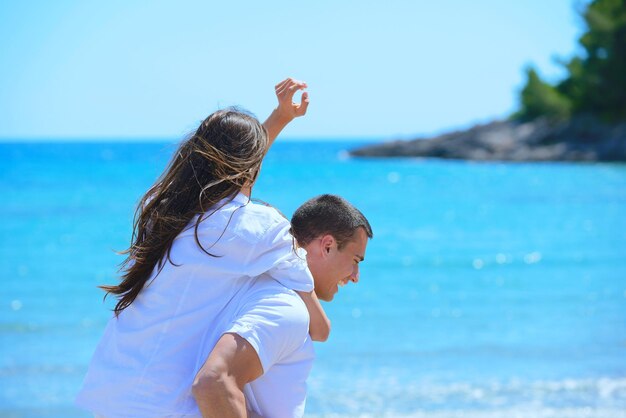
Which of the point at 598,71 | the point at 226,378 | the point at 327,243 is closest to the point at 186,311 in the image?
the point at 226,378

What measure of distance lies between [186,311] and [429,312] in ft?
30.3

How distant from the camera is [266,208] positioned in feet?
6.42

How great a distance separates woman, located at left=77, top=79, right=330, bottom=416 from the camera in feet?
6.16

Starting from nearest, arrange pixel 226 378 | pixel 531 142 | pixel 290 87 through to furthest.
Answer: pixel 226 378 < pixel 290 87 < pixel 531 142

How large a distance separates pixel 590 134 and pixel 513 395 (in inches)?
1828

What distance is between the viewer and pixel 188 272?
1.89m

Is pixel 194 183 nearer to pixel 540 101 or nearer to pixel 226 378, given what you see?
pixel 226 378

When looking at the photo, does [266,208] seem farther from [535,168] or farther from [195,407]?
[535,168]

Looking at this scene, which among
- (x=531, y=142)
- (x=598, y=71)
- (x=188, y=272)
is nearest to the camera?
(x=188, y=272)

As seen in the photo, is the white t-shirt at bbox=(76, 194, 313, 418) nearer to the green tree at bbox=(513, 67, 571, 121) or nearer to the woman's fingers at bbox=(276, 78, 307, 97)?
the woman's fingers at bbox=(276, 78, 307, 97)

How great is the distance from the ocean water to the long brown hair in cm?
40

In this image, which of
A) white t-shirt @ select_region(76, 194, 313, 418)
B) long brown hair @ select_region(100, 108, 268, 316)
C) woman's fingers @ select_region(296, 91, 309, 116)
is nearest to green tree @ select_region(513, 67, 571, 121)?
woman's fingers @ select_region(296, 91, 309, 116)

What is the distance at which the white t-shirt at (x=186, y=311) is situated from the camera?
187 centimetres

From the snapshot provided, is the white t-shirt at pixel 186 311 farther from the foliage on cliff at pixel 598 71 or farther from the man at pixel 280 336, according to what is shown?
the foliage on cliff at pixel 598 71
